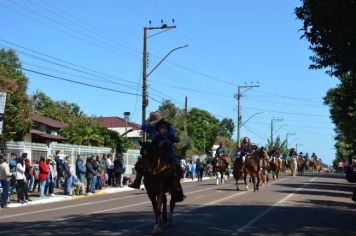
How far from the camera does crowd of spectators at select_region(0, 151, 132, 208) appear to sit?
72.6 feet

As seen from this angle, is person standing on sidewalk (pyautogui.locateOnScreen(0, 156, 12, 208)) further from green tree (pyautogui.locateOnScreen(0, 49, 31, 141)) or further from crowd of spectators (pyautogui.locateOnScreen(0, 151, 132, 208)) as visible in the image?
green tree (pyautogui.locateOnScreen(0, 49, 31, 141))

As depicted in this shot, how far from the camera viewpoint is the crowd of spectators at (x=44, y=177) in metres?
22.1

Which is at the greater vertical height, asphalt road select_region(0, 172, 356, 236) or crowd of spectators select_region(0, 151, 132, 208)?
Answer: crowd of spectators select_region(0, 151, 132, 208)

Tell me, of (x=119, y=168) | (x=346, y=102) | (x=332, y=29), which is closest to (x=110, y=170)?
(x=119, y=168)

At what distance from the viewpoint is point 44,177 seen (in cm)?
2536

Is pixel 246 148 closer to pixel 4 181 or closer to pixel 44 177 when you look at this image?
pixel 44 177

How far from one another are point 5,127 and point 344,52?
88.4 ft

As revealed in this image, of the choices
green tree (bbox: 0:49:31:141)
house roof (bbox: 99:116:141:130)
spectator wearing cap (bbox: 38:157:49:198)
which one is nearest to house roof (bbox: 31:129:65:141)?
green tree (bbox: 0:49:31:141)

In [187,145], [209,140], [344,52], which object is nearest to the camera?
[344,52]

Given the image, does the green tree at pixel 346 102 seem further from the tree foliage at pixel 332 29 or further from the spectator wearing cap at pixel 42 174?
the spectator wearing cap at pixel 42 174

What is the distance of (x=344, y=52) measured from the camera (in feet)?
39.1

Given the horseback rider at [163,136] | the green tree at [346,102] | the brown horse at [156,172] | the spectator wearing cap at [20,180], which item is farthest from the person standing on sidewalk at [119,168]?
the brown horse at [156,172]

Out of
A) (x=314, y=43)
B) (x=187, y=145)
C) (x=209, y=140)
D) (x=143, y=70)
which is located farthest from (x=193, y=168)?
(x=209, y=140)

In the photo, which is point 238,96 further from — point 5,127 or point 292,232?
point 292,232
